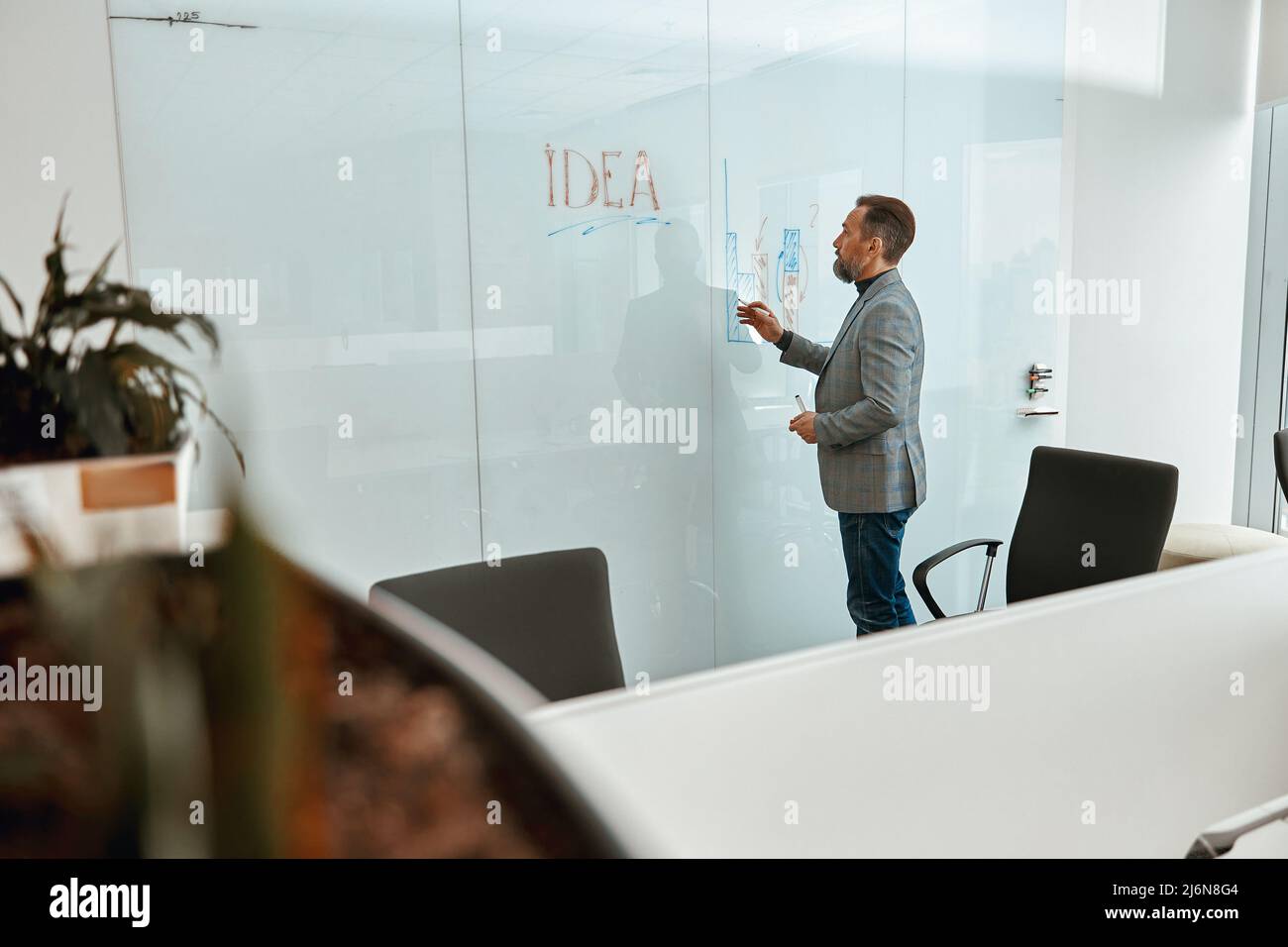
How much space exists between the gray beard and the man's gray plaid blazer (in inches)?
5.9

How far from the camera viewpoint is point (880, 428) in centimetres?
281

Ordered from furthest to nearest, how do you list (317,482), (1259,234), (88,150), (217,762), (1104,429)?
(1259,234)
(1104,429)
(317,482)
(88,150)
(217,762)

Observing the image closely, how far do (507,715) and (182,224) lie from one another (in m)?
2.65

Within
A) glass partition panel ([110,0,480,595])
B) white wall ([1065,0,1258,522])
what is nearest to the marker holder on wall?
white wall ([1065,0,1258,522])

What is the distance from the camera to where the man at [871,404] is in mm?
2797

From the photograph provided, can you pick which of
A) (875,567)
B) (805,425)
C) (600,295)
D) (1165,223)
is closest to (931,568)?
(875,567)

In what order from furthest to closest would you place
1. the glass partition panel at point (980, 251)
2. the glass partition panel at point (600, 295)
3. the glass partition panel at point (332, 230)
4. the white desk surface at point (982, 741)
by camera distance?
the glass partition panel at point (980, 251) < the glass partition panel at point (600, 295) < the glass partition panel at point (332, 230) < the white desk surface at point (982, 741)

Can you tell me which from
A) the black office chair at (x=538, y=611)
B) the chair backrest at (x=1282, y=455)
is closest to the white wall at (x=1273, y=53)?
the chair backrest at (x=1282, y=455)

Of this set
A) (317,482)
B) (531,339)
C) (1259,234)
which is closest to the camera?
(317,482)

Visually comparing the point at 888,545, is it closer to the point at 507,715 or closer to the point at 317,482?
the point at 317,482

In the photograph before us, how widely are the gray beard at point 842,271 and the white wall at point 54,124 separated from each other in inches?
79.2

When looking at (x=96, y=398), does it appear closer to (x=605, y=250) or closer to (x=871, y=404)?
(x=871, y=404)

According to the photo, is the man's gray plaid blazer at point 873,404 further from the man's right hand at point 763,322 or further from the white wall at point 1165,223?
the white wall at point 1165,223

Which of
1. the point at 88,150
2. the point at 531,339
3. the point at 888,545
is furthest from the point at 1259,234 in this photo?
the point at 88,150
